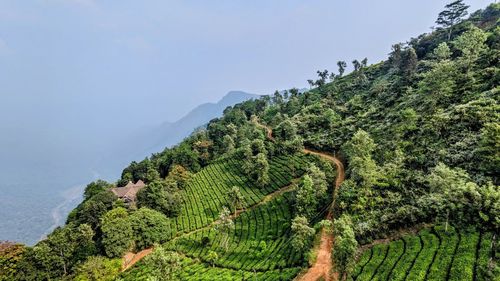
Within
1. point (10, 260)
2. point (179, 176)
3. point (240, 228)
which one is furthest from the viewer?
point (179, 176)

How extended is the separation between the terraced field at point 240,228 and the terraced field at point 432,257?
1001 centimetres

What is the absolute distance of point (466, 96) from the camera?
63844 millimetres

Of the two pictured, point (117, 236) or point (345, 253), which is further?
point (117, 236)

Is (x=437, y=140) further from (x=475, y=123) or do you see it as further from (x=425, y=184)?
(x=425, y=184)

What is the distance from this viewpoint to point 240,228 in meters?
60.1

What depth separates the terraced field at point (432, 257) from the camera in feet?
94.5

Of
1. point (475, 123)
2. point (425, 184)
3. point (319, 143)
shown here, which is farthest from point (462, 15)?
point (425, 184)

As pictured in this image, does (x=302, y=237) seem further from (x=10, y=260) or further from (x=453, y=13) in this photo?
(x=453, y=13)

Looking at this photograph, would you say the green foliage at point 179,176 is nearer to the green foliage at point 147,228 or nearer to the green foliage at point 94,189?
the green foliage at point 147,228

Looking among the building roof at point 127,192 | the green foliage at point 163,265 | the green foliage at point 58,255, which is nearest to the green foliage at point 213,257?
the green foliage at point 163,265

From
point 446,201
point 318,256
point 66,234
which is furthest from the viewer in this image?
point 66,234

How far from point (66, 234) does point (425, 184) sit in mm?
61597

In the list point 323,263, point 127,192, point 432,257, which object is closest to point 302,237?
point 323,263

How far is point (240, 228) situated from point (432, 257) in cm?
3496
